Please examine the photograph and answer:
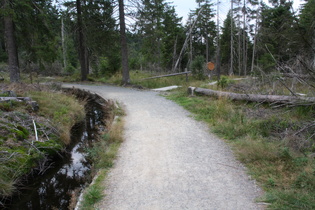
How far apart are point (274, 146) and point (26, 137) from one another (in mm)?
5713

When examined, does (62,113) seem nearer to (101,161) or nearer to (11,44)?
(101,161)

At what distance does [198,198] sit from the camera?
326 centimetres

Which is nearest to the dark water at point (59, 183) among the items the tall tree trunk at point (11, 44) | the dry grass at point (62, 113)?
the dry grass at point (62, 113)

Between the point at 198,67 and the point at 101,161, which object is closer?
the point at 101,161

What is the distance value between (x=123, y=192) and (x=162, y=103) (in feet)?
23.5

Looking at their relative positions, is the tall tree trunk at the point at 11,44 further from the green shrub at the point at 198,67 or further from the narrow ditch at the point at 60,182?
the green shrub at the point at 198,67

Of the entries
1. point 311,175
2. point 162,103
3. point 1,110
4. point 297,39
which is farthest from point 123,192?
point 162,103

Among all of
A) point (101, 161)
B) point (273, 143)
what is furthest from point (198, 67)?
point (101, 161)

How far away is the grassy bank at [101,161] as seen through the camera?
3.33 m

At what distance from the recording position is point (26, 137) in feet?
18.8

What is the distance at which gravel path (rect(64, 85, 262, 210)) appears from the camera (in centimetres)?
321

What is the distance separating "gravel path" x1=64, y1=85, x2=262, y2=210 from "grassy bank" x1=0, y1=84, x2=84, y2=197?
1894mm

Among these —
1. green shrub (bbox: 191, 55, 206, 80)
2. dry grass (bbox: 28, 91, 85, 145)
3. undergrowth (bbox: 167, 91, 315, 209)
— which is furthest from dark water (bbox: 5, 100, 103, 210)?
green shrub (bbox: 191, 55, 206, 80)

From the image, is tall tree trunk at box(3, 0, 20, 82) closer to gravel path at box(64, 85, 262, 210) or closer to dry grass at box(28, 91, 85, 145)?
dry grass at box(28, 91, 85, 145)
